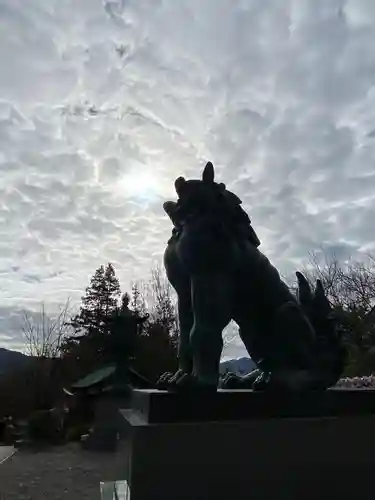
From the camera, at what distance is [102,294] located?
35.1m

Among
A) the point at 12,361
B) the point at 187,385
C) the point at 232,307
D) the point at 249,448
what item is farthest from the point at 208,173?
the point at 12,361

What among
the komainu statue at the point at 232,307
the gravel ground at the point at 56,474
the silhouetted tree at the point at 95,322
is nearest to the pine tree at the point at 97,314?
the silhouetted tree at the point at 95,322

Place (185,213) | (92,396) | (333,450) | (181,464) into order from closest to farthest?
(181,464) → (333,450) → (185,213) → (92,396)

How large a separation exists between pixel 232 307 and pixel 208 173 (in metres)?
0.93

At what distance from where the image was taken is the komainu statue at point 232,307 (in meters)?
3.25

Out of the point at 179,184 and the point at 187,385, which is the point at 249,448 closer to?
the point at 187,385

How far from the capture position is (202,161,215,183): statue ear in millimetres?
3428

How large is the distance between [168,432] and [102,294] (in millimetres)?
32804

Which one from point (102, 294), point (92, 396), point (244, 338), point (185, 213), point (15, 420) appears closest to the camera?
point (185, 213)

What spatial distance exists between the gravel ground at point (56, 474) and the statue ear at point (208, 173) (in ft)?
10.2

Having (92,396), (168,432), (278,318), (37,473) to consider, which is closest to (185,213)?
(278,318)

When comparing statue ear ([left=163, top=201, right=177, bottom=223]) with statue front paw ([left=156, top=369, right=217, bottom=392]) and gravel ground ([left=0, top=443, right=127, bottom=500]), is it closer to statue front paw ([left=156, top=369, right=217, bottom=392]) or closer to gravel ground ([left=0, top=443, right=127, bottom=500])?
statue front paw ([left=156, top=369, right=217, bottom=392])

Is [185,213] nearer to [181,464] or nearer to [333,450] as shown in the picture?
[181,464]

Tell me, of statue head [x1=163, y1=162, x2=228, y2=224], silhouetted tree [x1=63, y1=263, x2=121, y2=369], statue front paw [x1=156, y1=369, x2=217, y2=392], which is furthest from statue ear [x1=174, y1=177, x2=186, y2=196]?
silhouetted tree [x1=63, y1=263, x2=121, y2=369]
